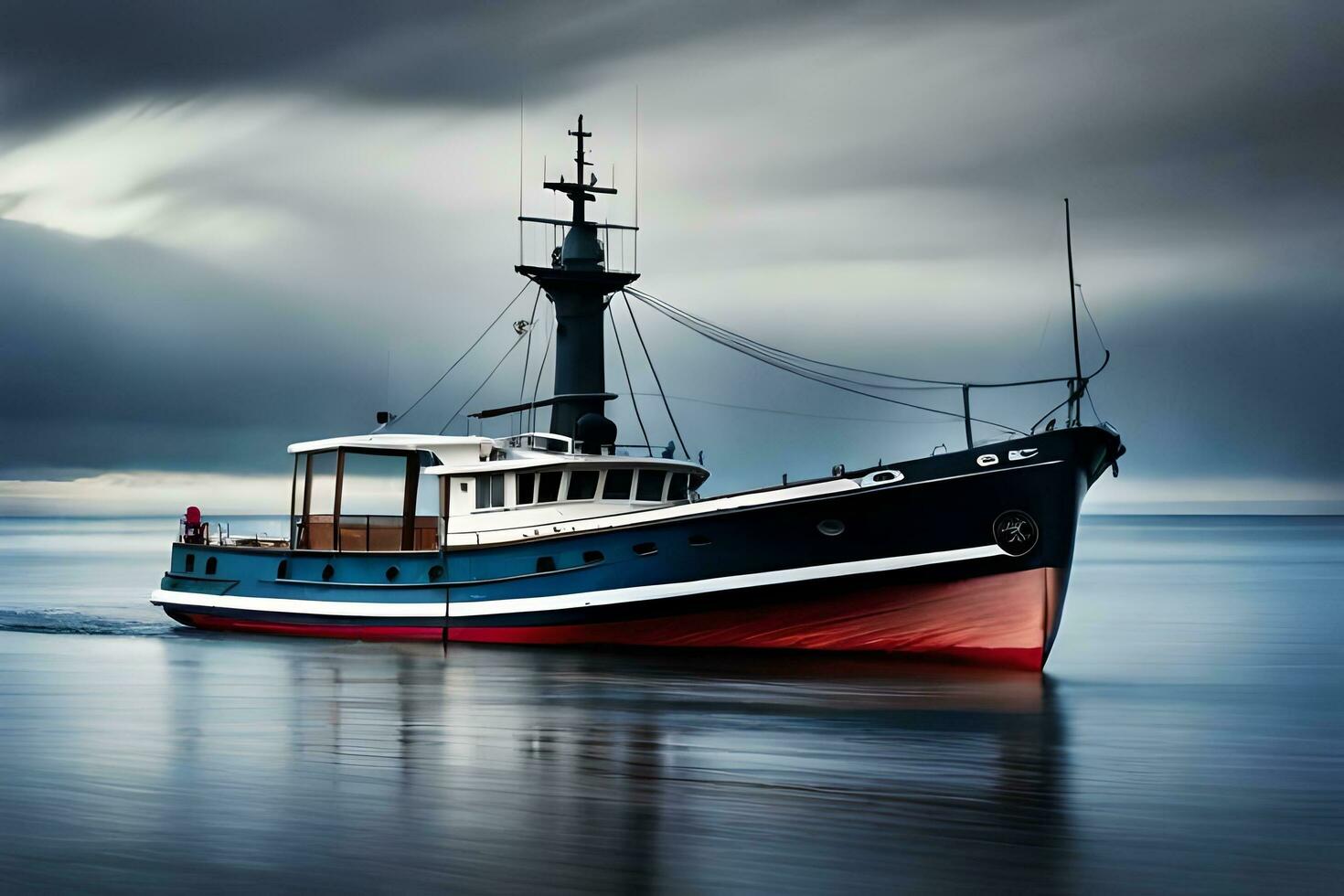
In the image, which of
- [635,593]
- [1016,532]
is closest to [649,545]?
[635,593]

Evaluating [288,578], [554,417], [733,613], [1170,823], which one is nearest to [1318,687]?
[733,613]

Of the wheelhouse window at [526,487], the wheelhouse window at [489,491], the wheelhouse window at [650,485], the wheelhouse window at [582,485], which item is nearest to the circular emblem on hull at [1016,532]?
the wheelhouse window at [650,485]

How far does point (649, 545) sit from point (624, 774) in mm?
8665

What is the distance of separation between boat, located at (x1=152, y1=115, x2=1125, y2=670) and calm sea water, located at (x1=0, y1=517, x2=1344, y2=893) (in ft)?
2.36

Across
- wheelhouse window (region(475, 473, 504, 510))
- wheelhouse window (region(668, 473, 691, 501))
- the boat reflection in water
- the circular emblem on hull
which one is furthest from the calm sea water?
wheelhouse window (region(668, 473, 691, 501))

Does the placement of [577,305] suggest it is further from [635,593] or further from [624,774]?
[624,774]

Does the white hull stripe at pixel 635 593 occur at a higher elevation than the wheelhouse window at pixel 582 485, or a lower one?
lower

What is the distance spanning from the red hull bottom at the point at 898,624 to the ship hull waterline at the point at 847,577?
0.02 meters

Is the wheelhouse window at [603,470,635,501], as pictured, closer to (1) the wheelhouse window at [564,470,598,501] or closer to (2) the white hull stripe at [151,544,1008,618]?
(1) the wheelhouse window at [564,470,598,501]

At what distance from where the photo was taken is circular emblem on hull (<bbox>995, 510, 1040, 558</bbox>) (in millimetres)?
21297

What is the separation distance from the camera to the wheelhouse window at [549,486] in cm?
2520

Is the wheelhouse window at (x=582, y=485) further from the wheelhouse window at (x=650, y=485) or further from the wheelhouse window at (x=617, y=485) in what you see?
the wheelhouse window at (x=650, y=485)

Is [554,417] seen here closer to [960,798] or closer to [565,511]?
[565,511]

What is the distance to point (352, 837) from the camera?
39.2ft
